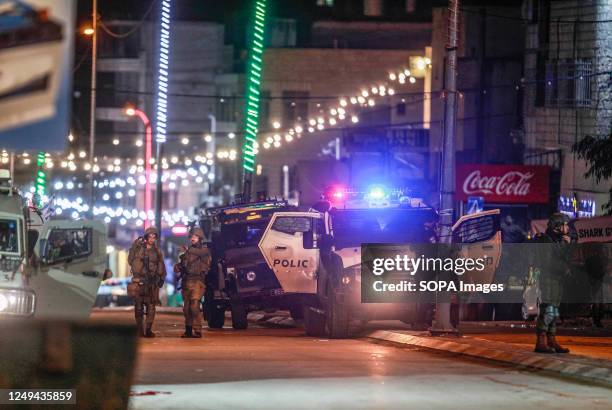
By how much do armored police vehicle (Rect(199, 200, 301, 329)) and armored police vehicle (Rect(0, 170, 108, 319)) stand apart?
367 centimetres

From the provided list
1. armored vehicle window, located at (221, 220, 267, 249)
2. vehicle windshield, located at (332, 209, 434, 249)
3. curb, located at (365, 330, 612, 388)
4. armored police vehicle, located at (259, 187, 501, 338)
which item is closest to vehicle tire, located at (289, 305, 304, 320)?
armored police vehicle, located at (259, 187, 501, 338)

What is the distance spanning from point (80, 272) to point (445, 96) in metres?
7.18

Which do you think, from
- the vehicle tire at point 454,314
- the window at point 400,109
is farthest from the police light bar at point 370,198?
the window at point 400,109

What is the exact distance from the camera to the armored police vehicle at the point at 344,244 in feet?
73.2

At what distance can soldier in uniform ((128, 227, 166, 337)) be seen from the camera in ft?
74.0

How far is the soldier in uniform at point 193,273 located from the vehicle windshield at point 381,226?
8.07 feet

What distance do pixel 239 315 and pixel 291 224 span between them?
276 centimetres

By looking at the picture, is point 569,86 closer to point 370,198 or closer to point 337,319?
point 370,198

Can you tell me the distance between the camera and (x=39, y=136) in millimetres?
14125

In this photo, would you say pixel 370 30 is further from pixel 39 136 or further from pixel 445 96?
pixel 39 136

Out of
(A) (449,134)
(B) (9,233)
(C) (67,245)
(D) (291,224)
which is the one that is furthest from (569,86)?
(B) (9,233)

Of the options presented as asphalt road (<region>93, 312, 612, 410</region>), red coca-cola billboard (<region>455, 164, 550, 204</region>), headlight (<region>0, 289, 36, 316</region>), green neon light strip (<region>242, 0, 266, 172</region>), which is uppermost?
green neon light strip (<region>242, 0, 266, 172</region>)

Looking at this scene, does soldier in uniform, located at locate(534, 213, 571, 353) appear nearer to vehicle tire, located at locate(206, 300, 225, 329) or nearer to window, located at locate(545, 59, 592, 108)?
vehicle tire, located at locate(206, 300, 225, 329)

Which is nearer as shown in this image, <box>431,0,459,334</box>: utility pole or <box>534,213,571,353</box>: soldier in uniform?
<box>534,213,571,353</box>: soldier in uniform
